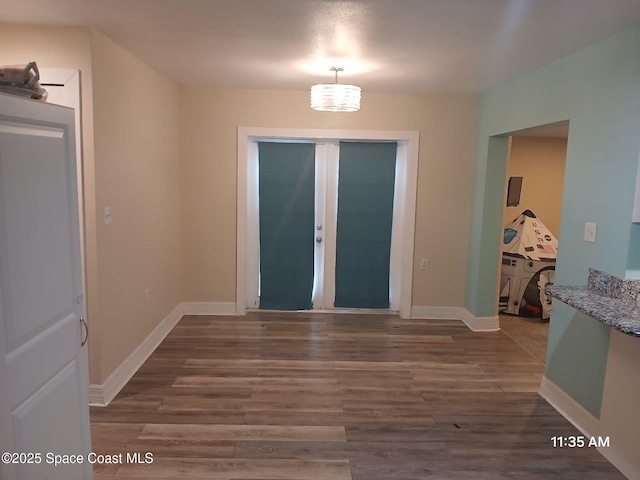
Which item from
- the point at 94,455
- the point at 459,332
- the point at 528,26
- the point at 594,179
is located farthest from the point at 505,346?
the point at 94,455

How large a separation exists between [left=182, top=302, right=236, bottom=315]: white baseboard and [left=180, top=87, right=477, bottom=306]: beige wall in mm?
56

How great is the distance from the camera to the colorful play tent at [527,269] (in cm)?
526

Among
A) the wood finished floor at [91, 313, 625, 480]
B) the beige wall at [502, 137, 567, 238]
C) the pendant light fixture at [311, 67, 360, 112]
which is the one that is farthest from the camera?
the beige wall at [502, 137, 567, 238]

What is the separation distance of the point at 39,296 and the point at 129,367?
6.73 ft

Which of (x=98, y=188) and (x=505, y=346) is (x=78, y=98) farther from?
(x=505, y=346)

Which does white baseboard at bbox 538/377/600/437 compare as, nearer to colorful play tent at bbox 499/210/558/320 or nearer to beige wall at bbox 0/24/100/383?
colorful play tent at bbox 499/210/558/320

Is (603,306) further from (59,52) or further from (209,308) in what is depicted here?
(209,308)

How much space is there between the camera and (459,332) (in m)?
4.67

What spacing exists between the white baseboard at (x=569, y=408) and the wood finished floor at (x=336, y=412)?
0.22 ft

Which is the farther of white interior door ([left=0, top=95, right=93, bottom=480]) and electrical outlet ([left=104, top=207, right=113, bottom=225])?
electrical outlet ([left=104, top=207, right=113, bottom=225])

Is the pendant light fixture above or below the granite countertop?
above

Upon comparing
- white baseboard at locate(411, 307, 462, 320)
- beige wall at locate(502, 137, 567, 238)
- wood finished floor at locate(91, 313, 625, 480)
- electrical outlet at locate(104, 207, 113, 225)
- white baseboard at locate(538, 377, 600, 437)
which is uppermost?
beige wall at locate(502, 137, 567, 238)

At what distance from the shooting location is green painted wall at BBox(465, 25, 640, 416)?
253 cm

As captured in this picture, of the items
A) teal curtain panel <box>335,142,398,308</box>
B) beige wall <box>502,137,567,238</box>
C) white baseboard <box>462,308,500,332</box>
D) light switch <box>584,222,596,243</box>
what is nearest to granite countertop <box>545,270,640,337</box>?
light switch <box>584,222,596,243</box>
